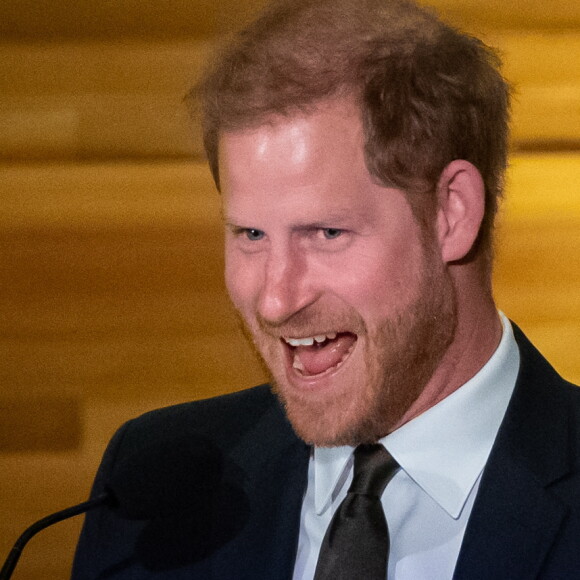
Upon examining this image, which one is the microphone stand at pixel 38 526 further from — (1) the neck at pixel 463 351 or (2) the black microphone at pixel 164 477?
(1) the neck at pixel 463 351

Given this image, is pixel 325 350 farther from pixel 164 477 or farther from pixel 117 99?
pixel 117 99

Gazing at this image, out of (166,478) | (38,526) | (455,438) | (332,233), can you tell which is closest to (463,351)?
(455,438)

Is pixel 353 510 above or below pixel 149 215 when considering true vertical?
below

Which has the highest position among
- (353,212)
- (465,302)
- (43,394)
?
(353,212)

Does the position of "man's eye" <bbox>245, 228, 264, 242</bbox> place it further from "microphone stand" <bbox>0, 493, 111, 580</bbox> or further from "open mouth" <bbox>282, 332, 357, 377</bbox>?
"microphone stand" <bbox>0, 493, 111, 580</bbox>

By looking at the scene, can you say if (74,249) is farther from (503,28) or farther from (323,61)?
(503,28)

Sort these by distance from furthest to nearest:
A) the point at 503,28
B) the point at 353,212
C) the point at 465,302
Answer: the point at 503,28 < the point at 465,302 < the point at 353,212

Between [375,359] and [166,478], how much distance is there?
29 cm

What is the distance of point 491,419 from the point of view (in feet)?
3.47

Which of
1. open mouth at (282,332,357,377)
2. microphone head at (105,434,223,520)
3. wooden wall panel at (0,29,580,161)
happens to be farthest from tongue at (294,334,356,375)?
wooden wall panel at (0,29,580,161)

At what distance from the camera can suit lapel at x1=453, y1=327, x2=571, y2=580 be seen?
96 cm

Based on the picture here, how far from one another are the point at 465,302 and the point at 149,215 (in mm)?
458

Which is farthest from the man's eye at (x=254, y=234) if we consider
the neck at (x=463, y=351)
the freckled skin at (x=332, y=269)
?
the neck at (x=463, y=351)

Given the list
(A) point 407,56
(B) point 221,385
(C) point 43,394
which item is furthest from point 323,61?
(C) point 43,394
